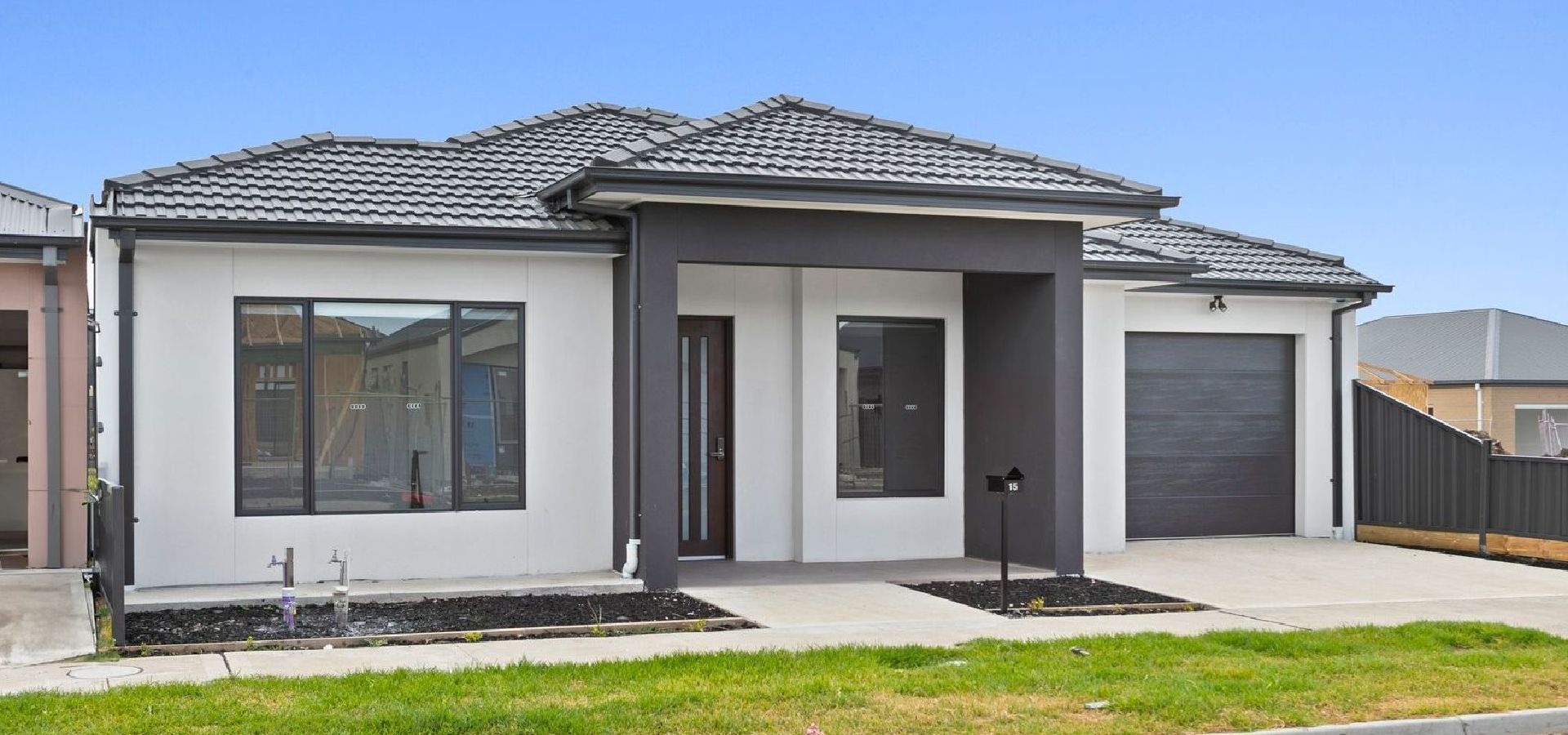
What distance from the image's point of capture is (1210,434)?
1778 centimetres

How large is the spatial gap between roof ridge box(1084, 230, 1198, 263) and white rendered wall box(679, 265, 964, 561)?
275 centimetres

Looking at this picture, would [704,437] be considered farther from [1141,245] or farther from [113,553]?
[113,553]

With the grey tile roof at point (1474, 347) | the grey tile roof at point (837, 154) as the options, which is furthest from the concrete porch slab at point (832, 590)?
the grey tile roof at point (1474, 347)

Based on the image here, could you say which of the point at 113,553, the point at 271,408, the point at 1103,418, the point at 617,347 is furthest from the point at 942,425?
the point at 113,553

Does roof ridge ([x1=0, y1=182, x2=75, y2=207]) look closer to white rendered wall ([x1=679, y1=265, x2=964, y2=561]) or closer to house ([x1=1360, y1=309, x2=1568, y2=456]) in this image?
white rendered wall ([x1=679, y1=265, x2=964, y2=561])

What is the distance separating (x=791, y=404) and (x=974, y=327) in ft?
6.55

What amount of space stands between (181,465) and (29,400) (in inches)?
99.8

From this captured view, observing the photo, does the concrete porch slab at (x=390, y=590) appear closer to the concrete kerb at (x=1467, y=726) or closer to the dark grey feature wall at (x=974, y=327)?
the dark grey feature wall at (x=974, y=327)

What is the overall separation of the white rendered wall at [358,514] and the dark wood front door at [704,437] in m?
1.39

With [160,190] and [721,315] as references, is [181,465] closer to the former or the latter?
[160,190]

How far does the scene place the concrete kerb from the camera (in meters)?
7.86

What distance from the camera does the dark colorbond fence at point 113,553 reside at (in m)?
10.1

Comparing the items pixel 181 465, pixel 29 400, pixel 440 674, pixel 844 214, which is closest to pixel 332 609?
pixel 181 465

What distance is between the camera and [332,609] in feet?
39.0
